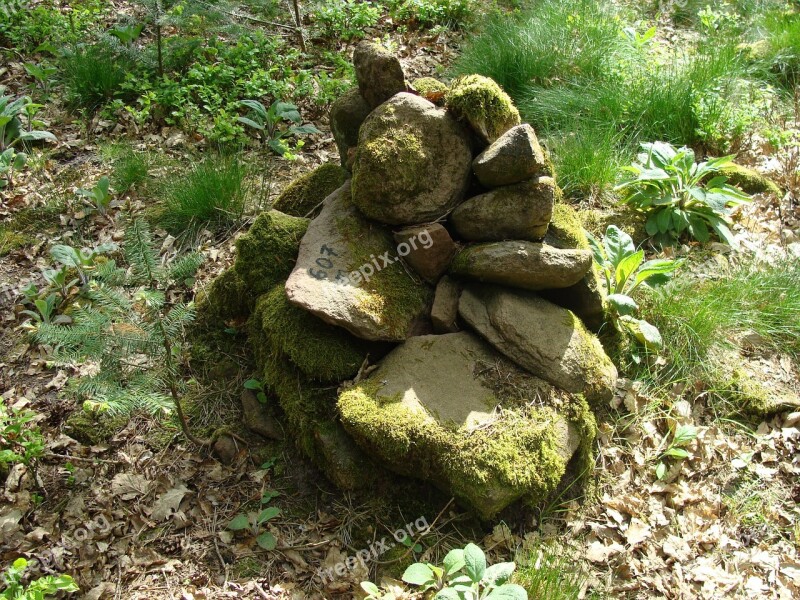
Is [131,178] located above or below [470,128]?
below

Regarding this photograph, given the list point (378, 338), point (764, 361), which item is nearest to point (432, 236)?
point (378, 338)

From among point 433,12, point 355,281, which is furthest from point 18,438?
point 433,12

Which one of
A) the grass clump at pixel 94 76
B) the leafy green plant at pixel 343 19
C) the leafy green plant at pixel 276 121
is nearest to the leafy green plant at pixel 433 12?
the leafy green plant at pixel 343 19

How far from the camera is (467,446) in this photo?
107 inches

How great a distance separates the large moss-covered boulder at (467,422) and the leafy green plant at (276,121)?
91.8 inches

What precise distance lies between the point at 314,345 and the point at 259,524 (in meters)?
0.86

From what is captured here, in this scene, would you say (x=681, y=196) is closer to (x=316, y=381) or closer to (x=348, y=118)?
(x=348, y=118)

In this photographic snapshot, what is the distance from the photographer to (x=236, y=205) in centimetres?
422

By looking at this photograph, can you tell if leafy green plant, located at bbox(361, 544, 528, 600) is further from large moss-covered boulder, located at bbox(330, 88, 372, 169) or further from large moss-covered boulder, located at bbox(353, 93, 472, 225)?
large moss-covered boulder, located at bbox(330, 88, 372, 169)

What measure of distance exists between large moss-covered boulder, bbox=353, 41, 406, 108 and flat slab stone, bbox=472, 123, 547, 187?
0.63m

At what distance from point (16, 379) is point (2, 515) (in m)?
0.85

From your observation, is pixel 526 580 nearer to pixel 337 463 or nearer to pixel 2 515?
pixel 337 463

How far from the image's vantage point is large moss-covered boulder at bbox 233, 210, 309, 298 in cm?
332

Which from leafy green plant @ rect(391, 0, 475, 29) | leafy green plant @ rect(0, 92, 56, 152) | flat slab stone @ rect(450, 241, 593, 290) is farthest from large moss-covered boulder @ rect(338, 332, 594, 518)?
leafy green plant @ rect(391, 0, 475, 29)
